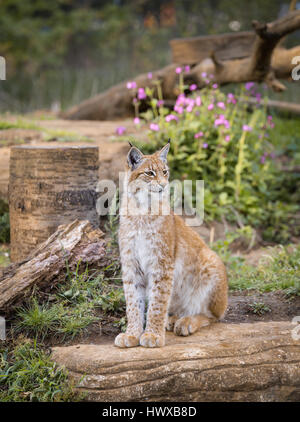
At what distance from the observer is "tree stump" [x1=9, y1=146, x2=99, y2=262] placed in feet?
15.4

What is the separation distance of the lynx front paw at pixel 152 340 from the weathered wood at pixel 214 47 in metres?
6.27

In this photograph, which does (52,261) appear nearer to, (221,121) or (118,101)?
(221,121)

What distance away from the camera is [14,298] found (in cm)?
383

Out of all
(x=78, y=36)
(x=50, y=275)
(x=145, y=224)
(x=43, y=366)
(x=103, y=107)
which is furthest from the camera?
(x=78, y=36)

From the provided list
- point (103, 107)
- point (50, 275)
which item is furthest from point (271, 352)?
point (103, 107)

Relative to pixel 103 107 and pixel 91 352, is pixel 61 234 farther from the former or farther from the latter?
pixel 103 107

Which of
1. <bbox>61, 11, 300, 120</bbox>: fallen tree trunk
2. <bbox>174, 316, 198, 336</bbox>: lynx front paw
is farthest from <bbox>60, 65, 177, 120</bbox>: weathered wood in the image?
<bbox>174, 316, 198, 336</bbox>: lynx front paw

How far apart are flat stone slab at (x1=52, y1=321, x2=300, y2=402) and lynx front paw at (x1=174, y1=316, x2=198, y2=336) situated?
234 millimetres

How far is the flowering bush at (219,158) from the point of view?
683 cm

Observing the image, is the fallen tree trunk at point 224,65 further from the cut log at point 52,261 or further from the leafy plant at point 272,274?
the cut log at point 52,261

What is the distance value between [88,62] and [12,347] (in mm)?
15281

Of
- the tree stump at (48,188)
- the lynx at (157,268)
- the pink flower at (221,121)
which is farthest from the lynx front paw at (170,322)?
the pink flower at (221,121)

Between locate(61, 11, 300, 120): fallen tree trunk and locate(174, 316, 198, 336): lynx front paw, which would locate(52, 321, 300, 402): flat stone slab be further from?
locate(61, 11, 300, 120): fallen tree trunk
